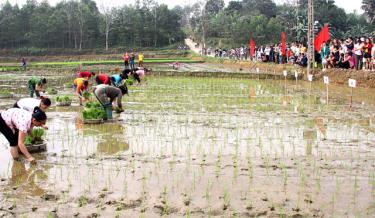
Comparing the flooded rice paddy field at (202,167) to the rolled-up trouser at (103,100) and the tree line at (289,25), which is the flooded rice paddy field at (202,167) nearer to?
the rolled-up trouser at (103,100)

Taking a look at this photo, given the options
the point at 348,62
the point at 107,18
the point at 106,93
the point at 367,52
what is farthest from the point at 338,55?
the point at 107,18

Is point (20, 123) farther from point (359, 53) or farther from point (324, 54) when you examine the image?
point (324, 54)

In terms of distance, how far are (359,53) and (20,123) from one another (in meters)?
15.0

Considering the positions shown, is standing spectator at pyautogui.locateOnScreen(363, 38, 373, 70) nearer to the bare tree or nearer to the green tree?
the green tree

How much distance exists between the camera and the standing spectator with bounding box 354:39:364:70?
1782 cm

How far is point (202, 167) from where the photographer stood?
6.77m

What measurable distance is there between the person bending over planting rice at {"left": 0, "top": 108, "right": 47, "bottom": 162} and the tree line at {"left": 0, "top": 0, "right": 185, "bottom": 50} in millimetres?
51377

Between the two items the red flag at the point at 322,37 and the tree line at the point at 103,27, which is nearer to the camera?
the red flag at the point at 322,37

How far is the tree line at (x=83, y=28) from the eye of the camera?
190ft

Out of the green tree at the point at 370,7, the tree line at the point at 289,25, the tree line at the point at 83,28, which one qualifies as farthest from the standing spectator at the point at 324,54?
the tree line at the point at 83,28

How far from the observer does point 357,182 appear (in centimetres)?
593

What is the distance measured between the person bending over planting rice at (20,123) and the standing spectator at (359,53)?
14.2 meters

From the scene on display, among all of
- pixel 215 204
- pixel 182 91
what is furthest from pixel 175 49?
pixel 215 204

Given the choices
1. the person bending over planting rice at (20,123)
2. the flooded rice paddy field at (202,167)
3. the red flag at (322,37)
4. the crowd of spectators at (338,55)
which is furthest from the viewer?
the red flag at (322,37)
